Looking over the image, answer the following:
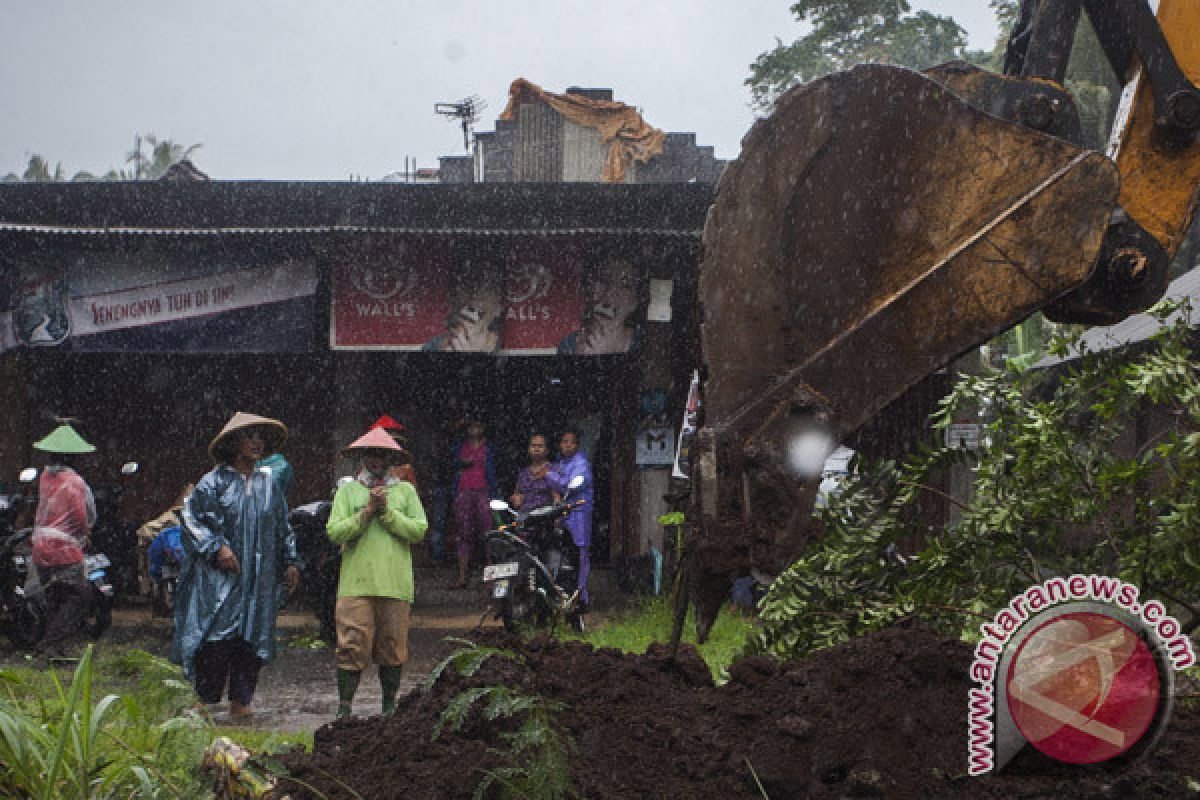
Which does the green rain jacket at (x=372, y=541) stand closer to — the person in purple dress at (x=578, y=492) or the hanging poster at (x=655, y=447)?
the person in purple dress at (x=578, y=492)

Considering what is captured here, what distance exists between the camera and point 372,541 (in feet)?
22.3

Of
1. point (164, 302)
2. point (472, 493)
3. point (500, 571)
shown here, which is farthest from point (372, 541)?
point (472, 493)

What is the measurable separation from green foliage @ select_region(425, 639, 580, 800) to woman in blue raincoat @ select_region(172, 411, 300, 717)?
434cm

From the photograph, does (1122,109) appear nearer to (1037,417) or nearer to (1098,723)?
(1037,417)

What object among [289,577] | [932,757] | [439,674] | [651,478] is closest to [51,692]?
[289,577]

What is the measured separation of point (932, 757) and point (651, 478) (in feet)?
31.4

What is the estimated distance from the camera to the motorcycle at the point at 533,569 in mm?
9164

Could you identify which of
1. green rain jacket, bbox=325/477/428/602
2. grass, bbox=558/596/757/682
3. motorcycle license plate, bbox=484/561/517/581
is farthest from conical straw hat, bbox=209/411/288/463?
grass, bbox=558/596/757/682

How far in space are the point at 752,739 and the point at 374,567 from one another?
4422 millimetres

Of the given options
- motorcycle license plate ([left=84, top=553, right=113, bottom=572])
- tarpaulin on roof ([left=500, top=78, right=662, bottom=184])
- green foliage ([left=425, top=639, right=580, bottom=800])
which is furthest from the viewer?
tarpaulin on roof ([left=500, top=78, right=662, bottom=184])

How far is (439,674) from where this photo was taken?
10.2 feet

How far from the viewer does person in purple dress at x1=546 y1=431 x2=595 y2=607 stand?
1038 cm

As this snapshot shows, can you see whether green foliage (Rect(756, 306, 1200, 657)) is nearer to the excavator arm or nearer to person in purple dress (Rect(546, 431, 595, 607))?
the excavator arm

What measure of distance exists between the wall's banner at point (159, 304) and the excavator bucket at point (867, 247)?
30.6ft
